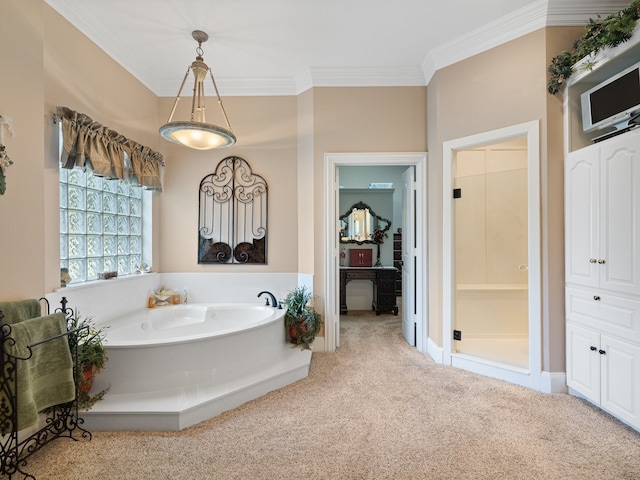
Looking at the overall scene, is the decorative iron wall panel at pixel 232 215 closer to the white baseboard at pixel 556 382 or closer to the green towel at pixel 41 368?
the green towel at pixel 41 368

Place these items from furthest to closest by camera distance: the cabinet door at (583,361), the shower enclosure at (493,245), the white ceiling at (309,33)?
the shower enclosure at (493,245)
the white ceiling at (309,33)
the cabinet door at (583,361)

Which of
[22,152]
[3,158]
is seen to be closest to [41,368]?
[3,158]

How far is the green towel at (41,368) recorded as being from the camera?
1.60 meters

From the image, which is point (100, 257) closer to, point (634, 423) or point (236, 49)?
point (236, 49)

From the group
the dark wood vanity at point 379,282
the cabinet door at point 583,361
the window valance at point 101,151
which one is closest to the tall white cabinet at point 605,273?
the cabinet door at point 583,361

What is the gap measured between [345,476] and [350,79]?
3442 millimetres

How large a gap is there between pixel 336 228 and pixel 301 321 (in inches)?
41.6

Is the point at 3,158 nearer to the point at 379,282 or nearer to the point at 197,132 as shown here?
the point at 197,132

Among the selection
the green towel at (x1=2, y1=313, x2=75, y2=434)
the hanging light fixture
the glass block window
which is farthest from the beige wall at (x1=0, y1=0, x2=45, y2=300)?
the hanging light fixture

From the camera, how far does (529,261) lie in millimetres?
2680

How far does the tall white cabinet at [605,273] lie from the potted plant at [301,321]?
2136mm

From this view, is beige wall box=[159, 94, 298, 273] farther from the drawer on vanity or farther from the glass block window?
the drawer on vanity

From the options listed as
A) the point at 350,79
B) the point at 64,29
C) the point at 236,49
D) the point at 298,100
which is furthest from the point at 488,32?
the point at 64,29

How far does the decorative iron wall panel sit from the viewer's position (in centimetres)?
372
